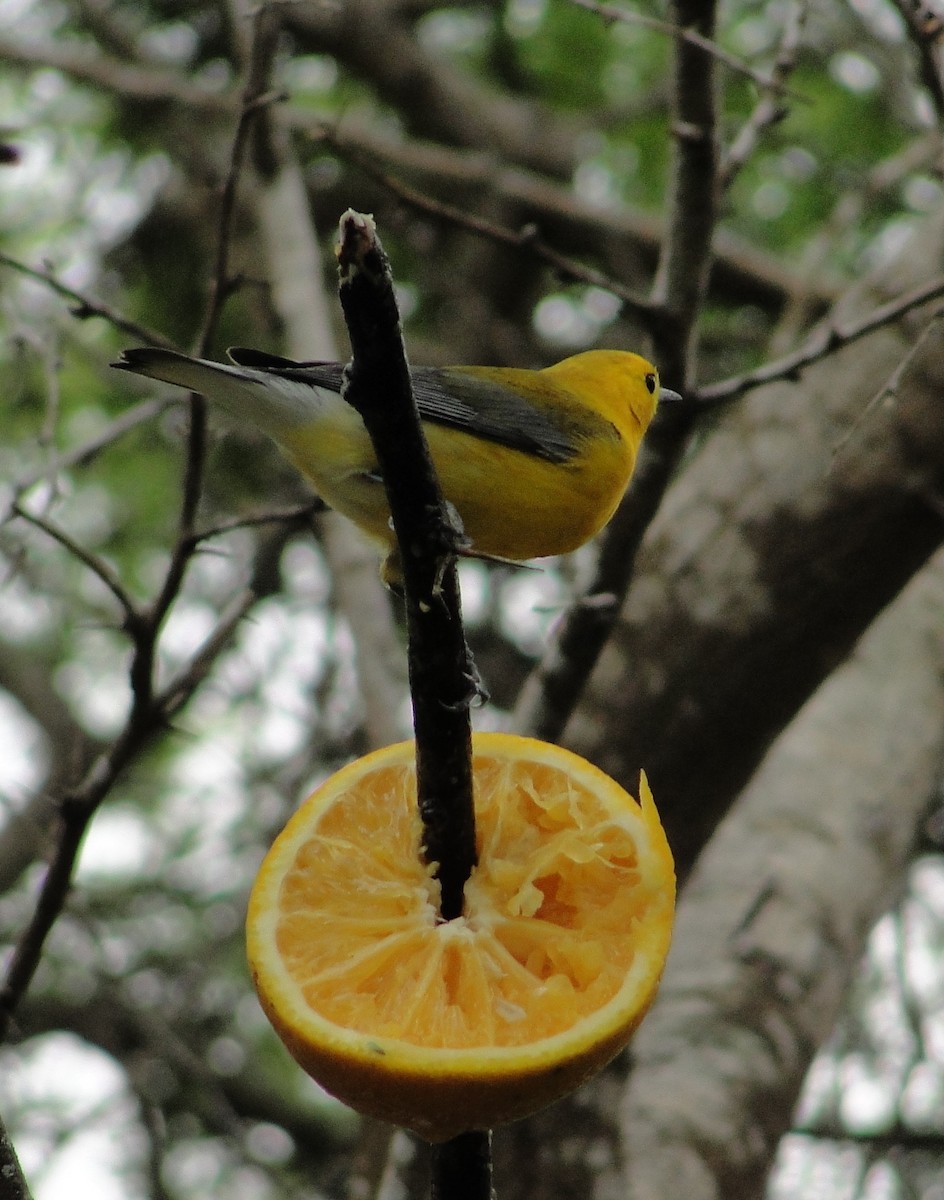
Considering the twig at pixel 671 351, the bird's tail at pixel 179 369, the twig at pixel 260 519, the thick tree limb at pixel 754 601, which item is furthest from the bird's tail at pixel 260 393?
the thick tree limb at pixel 754 601

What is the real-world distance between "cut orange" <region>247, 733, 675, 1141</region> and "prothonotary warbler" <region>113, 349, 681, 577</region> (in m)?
0.72

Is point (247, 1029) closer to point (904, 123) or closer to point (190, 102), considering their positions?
point (190, 102)

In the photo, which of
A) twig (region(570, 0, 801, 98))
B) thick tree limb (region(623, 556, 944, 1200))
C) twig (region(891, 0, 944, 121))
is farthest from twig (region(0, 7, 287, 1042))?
thick tree limb (region(623, 556, 944, 1200))

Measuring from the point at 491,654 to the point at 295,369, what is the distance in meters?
3.77

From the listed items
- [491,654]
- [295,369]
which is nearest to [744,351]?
[491,654]

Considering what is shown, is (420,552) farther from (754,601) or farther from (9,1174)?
(754,601)

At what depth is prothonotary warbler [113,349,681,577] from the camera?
284 cm

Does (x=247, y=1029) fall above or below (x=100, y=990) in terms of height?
below

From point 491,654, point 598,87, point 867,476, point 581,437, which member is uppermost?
point 581,437

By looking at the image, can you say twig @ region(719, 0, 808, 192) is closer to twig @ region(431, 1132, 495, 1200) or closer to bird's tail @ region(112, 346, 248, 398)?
bird's tail @ region(112, 346, 248, 398)

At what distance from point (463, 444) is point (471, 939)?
1289 mm

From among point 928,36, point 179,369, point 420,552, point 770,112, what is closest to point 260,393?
point 179,369

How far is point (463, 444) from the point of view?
3.00 meters

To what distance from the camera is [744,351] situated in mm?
7281
